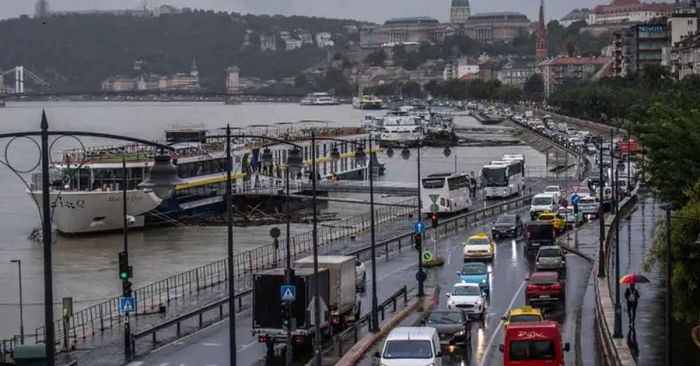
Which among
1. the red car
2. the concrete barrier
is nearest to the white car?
the red car

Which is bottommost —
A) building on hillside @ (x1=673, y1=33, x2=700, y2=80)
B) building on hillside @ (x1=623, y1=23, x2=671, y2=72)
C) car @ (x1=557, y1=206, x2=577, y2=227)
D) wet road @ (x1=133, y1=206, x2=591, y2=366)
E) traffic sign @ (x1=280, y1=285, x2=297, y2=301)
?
wet road @ (x1=133, y1=206, x2=591, y2=366)

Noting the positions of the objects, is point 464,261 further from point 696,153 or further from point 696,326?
point 696,326

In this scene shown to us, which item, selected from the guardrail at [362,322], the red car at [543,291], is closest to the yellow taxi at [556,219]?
the guardrail at [362,322]

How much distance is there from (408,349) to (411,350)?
5 centimetres

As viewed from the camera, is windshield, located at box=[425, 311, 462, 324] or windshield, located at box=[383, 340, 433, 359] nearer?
windshield, located at box=[383, 340, 433, 359]

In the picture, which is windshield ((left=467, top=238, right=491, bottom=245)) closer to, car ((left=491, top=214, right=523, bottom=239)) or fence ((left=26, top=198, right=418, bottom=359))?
fence ((left=26, top=198, right=418, bottom=359))

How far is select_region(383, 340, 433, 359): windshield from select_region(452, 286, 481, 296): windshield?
7.36 meters

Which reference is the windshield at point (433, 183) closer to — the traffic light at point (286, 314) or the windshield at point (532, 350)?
the traffic light at point (286, 314)

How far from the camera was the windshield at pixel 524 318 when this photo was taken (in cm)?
2312

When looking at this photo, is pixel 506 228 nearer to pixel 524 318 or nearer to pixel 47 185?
pixel 524 318

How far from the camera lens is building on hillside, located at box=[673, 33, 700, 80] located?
104 metres

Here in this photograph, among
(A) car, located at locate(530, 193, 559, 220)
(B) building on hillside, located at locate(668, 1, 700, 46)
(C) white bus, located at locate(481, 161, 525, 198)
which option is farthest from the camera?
(B) building on hillside, located at locate(668, 1, 700, 46)

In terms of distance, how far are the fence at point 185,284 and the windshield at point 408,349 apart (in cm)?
893

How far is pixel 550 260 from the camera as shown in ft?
109
